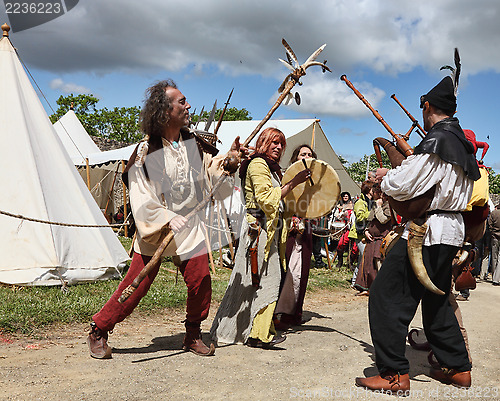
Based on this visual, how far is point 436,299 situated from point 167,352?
1.90 m

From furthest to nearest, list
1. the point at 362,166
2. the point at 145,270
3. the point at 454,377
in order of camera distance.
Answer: the point at 362,166, the point at 145,270, the point at 454,377

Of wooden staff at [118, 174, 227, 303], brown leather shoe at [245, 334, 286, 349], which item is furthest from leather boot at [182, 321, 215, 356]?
wooden staff at [118, 174, 227, 303]

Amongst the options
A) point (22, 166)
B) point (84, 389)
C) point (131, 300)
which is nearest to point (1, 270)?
point (22, 166)

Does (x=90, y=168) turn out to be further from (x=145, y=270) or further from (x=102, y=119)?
(x=102, y=119)

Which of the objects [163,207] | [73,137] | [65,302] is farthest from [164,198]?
[73,137]

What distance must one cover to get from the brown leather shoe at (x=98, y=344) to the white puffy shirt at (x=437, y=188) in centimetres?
211

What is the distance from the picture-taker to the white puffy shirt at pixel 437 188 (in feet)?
8.88

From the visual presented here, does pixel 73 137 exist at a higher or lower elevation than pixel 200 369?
higher

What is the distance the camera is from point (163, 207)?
3195 millimetres

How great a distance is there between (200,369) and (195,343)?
35 cm

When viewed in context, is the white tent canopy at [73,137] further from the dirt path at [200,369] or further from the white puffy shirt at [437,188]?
the white puffy shirt at [437,188]

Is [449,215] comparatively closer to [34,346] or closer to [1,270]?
[34,346]

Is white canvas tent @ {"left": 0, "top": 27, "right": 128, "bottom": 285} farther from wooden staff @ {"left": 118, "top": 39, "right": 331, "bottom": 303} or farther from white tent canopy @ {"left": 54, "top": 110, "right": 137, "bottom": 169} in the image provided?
white tent canopy @ {"left": 54, "top": 110, "right": 137, "bottom": 169}

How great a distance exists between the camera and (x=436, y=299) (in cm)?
288
